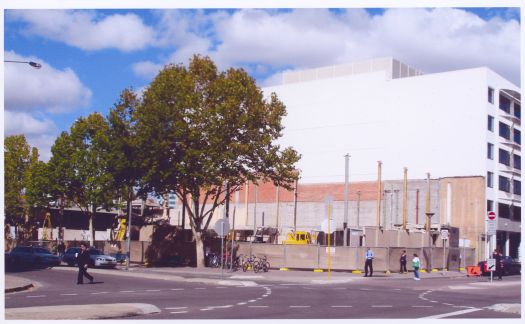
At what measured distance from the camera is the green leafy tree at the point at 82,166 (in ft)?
194

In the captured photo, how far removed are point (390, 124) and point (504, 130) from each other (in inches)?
462

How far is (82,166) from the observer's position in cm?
5991

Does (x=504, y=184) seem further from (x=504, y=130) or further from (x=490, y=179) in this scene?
(x=504, y=130)

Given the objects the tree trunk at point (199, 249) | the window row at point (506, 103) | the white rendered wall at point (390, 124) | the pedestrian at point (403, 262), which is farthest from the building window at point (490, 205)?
the tree trunk at point (199, 249)

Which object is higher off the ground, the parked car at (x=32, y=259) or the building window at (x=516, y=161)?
the building window at (x=516, y=161)

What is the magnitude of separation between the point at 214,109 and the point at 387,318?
28.0 metres

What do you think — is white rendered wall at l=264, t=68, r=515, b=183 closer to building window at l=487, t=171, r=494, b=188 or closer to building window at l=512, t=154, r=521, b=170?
building window at l=487, t=171, r=494, b=188

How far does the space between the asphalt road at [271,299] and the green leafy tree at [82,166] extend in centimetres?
2879

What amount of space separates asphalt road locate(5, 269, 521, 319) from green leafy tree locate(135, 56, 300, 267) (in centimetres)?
1345

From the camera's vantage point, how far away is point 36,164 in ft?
204

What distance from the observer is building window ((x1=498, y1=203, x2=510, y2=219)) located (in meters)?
73.6

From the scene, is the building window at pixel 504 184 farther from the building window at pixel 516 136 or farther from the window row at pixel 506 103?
the window row at pixel 506 103

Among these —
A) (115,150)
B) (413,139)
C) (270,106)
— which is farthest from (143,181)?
(413,139)
